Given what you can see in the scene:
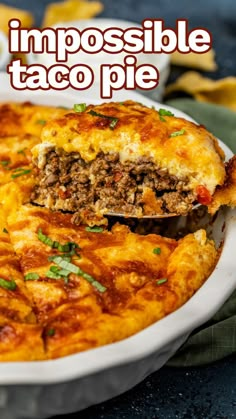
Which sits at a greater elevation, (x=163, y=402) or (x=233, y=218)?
(x=233, y=218)

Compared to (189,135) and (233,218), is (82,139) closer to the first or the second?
(189,135)

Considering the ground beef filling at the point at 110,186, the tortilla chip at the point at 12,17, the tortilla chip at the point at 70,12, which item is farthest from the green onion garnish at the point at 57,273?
the tortilla chip at the point at 70,12

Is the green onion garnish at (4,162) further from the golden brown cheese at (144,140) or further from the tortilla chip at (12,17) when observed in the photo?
the tortilla chip at (12,17)

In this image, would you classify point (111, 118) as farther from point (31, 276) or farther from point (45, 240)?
point (31, 276)

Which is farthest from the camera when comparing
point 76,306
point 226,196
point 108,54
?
point 108,54

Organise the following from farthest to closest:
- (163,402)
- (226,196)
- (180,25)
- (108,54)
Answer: (180,25)
(108,54)
(226,196)
(163,402)

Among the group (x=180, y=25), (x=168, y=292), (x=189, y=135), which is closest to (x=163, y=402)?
(x=168, y=292)

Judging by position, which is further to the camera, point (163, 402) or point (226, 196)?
point (226, 196)

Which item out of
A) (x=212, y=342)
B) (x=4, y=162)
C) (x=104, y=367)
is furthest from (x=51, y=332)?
(x=4, y=162)

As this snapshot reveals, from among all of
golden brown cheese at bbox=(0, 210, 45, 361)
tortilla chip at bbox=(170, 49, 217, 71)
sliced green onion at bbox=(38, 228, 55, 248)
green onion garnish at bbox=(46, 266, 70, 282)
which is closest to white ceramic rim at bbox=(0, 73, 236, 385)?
golden brown cheese at bbox=(0, 210, 45, 361)
